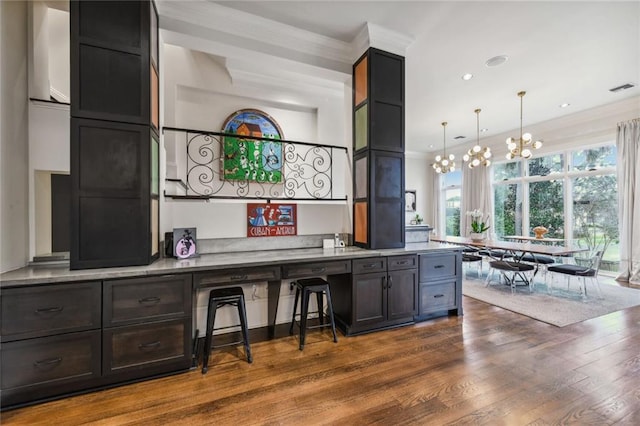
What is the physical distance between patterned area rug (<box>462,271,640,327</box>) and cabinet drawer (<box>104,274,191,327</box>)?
4109 mm

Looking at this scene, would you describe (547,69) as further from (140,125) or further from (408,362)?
(140,125)

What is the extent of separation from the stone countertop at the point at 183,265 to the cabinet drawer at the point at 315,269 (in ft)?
0.21

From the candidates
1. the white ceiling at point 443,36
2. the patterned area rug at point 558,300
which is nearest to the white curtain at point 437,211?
the patterned area rug at point 558,300

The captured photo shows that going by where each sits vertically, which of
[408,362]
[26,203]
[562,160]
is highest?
[562,160]

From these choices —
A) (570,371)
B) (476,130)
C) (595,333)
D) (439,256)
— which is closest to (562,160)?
(476,130)

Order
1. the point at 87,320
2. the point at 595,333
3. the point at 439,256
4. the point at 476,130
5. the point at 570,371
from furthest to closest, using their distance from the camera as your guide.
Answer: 1. the point at 476,130
2. the point at 439,256
3. the point at 595,333
4. the point at 570,371
5. the point at 87,320

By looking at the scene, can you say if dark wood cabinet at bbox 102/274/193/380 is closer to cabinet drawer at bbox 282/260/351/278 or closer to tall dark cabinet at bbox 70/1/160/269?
tall dark cabinet at bbox 70/1/160/269

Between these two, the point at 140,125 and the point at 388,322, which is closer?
the point at 140,125

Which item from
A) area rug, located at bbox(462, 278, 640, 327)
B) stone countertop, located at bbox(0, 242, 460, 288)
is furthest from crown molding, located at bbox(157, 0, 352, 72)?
area rug, located at bbox(462, 278, 640, 327)

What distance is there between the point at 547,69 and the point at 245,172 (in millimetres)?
4763

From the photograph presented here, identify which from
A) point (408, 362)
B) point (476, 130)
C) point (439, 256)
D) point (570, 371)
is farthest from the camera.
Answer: point (476, 130)

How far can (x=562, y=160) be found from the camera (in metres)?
6.24

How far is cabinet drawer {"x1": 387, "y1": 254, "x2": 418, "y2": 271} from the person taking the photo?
3.15 m

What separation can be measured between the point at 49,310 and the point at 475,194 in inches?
351
